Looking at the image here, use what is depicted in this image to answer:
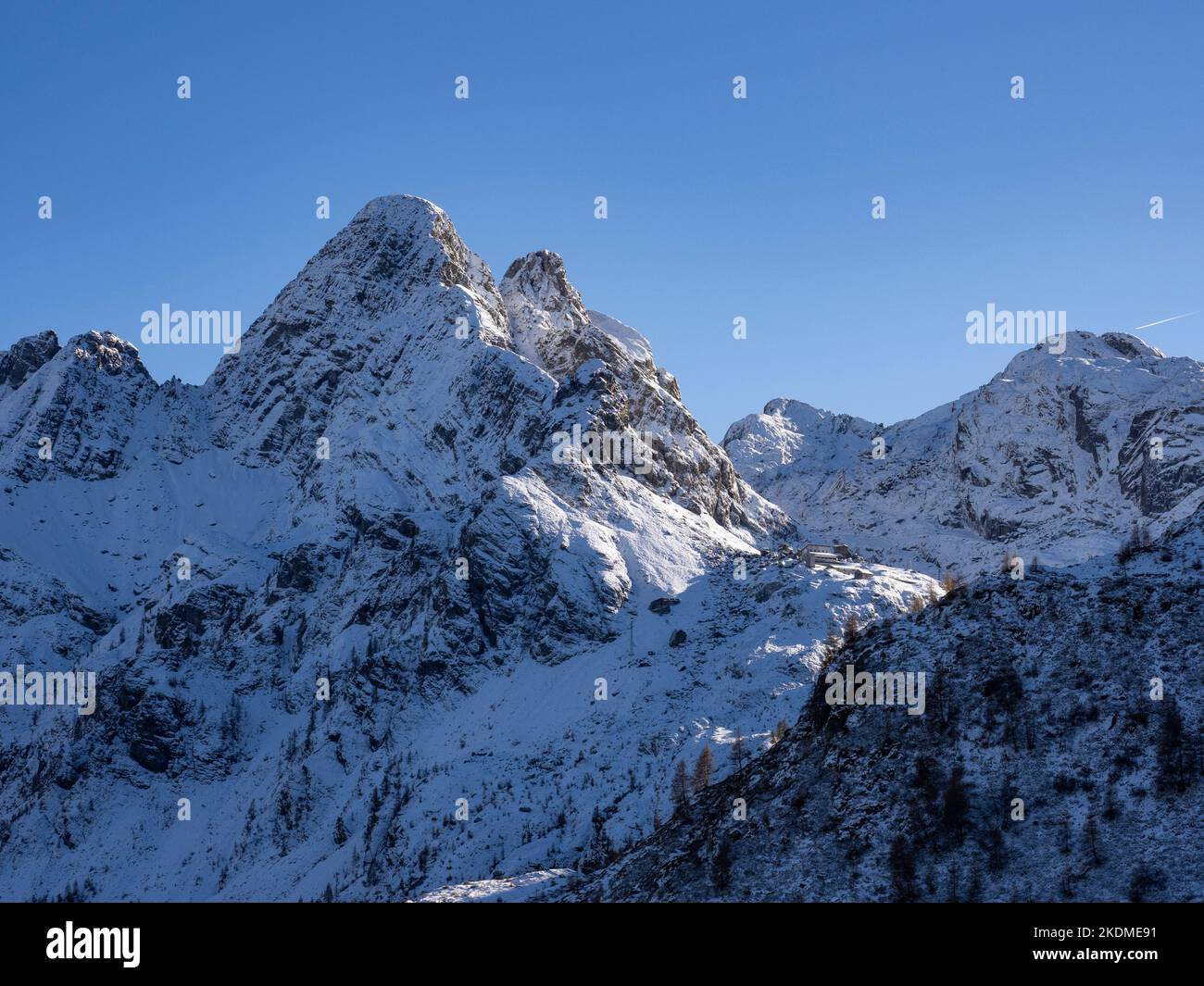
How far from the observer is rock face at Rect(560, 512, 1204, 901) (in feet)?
160

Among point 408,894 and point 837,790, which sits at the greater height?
point 837,790

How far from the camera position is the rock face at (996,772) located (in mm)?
48688

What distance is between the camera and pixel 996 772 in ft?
175

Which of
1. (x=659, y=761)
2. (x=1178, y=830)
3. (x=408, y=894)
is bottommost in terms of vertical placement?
(x=408, y=894)

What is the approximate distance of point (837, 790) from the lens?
55469mm

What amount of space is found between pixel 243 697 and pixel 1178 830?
165443 mm

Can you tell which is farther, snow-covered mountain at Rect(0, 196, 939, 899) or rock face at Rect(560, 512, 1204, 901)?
snow-covered mountain at Rect(0, 196, 939, 899)

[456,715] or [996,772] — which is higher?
[996,772]

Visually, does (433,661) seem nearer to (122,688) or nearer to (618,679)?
(618,679)

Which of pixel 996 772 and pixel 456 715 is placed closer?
pixel 996 772

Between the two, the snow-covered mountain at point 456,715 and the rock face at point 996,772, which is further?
the snow-covered mountain at point 456,715
